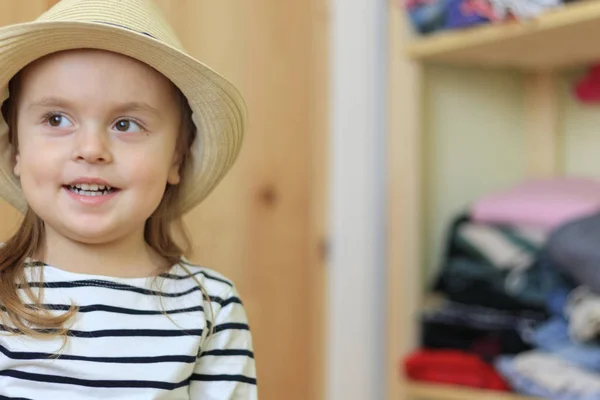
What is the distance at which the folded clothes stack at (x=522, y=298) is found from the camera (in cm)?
126

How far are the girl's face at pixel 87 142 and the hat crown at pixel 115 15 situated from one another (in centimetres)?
3

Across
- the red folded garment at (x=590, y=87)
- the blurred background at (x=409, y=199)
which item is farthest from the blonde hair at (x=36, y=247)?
the red folded garment at (x=590, y=87)

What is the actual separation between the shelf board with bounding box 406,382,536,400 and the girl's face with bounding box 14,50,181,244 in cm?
84

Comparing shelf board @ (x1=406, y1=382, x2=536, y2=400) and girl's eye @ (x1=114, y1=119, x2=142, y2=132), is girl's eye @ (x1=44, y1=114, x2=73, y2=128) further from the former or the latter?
shelf board @ (x1=406, y1=382, x2=536, y2=400)

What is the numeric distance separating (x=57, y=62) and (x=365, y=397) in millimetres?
1098

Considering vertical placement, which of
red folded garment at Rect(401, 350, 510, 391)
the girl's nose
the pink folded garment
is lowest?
Answer: red folded garment at Rect(401, 350, 510, 391)

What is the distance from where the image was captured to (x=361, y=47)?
1568 millimetres

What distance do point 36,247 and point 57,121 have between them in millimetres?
134

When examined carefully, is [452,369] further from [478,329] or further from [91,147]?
[91,147]

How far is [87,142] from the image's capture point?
67 centimetres

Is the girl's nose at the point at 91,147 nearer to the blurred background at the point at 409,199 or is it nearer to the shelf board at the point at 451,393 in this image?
the blurred background at the point at 409,199

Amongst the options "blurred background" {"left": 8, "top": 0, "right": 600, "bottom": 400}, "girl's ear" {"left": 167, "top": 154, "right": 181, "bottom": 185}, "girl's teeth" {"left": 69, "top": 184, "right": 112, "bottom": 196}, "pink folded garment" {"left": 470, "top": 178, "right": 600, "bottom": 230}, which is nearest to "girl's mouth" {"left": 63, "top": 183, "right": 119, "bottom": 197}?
"girl's teeth" {"left": 69, "top": 184, "right": 112, "bottom": 196}

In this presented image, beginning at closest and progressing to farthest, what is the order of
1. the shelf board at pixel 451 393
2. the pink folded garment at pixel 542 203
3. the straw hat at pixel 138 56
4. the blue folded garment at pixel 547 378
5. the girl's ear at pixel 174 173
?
the straw hat at pixel 138 56, the girl's ear at pixel 174 173, the blue folded garment at pixel 547 378, the shelf board at pixel 451 393, the pink folded garment at pixel 542 203

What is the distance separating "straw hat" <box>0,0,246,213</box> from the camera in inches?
25.8
